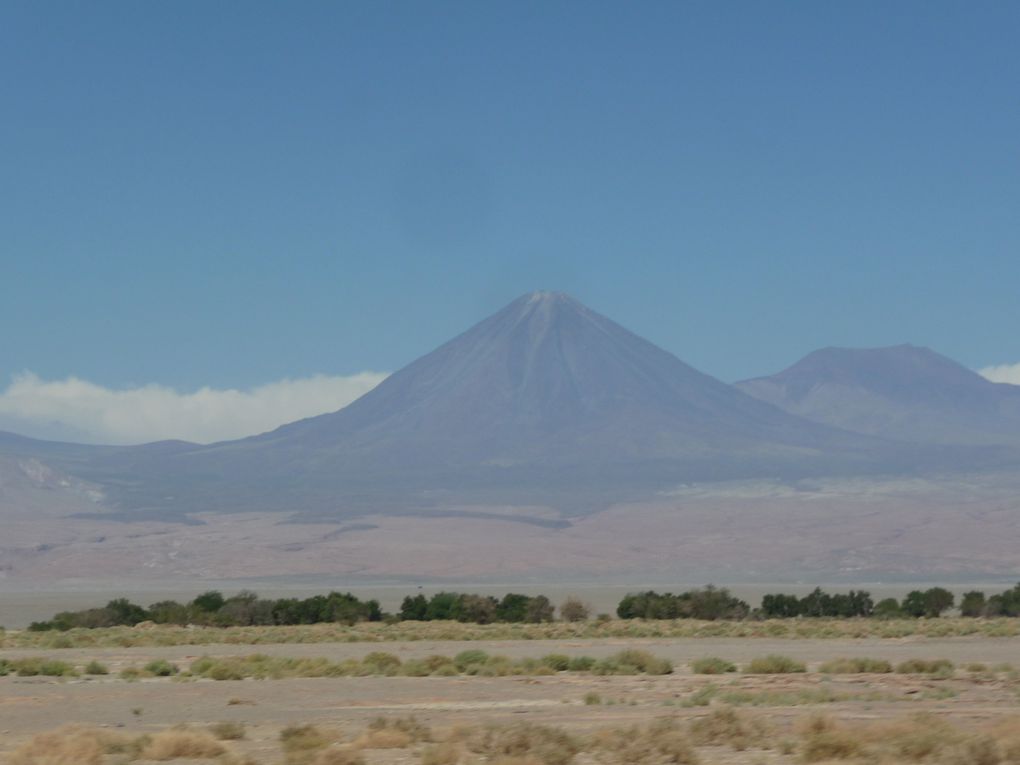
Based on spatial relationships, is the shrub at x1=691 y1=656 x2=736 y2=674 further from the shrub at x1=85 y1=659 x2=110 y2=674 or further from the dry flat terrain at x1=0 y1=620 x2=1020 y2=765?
the shrub at x1=85 y1=659 x2=110 y2=674

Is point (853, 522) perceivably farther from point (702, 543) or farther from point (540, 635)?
point (540, 635)

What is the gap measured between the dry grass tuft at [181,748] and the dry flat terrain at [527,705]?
34mm

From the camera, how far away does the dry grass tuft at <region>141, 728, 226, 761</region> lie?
61.6 ft

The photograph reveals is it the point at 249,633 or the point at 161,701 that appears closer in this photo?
the point at 161,701

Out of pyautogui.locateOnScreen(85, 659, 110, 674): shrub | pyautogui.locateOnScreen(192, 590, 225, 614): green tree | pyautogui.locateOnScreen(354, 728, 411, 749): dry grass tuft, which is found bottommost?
pyautogui.locateOnScreen(354, 728, 411, 749): dry grass tuft

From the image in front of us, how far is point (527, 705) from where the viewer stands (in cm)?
2531

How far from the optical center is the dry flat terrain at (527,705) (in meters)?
18.2

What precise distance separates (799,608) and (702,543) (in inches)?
4590

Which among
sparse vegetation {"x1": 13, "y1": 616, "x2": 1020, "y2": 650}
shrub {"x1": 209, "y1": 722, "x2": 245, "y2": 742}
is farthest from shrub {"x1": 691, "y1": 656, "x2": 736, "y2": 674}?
sparse vegetation {"x1": 13, "y1": 616, "x2": 1020, "y2": 650}

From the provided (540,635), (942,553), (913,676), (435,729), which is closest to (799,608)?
(540,635)

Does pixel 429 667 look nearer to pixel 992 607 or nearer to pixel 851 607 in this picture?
pixel 851 607

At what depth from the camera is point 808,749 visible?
58.3ft

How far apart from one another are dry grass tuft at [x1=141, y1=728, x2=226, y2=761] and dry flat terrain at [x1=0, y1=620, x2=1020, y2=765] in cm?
3

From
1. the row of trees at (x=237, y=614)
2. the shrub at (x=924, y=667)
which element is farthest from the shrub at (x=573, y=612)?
the shrub at (x=924, y=667)
